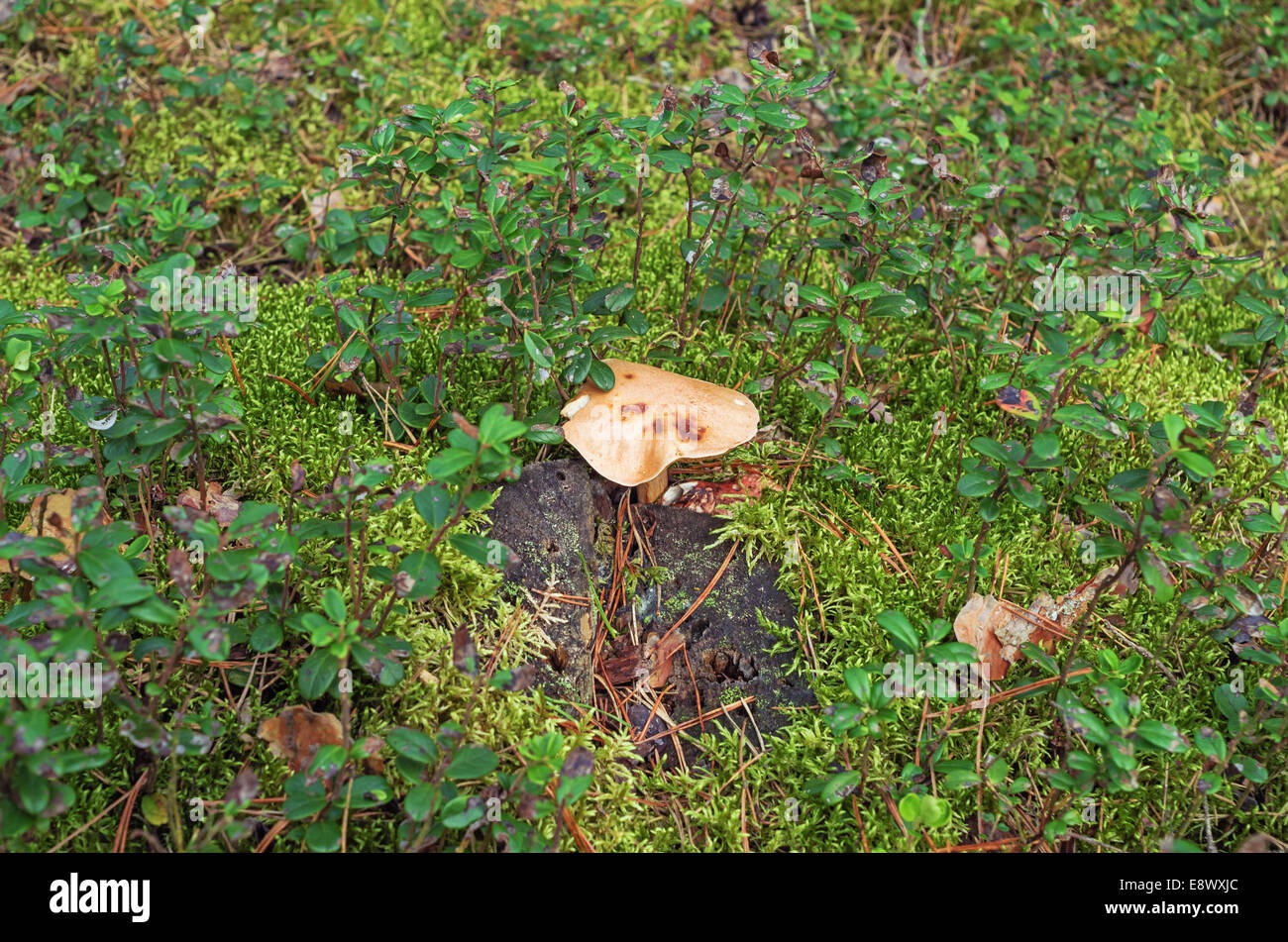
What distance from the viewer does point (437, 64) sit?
5113mm

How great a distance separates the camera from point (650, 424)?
9.76ft

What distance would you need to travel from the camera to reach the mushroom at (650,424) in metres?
2.93

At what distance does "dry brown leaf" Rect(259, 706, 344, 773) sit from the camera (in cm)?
262

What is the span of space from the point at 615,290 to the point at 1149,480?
191 centimetres

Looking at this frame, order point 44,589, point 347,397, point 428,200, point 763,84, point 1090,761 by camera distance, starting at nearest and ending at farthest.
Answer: point 44,589 → point 1090,761 → point 763,84 → point 347,397 → point 428,200

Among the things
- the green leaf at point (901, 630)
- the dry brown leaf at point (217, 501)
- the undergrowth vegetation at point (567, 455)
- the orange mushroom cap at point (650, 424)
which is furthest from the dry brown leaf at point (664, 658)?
the dry brown leaf at point (217, 501)

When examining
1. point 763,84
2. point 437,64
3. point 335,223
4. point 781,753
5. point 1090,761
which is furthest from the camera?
point 437,64

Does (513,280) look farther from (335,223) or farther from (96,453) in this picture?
(96,453)

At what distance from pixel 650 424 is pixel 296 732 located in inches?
57.7

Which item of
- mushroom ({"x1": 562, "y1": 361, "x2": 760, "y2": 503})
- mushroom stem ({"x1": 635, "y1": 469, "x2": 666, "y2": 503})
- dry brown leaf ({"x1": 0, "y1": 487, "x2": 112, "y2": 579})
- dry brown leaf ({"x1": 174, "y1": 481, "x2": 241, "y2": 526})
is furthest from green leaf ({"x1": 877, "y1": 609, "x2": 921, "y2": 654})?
A: dry brown leaf ({"x1": 0, "y1": 487, "x2": 112, "y2": 579})

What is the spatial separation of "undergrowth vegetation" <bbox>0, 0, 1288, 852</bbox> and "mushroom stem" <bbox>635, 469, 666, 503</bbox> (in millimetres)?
320

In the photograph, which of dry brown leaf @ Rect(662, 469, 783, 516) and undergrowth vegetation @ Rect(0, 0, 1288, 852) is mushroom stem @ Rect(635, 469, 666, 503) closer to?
dry brown leaf @ Rect(662, 469, 783, 516)
